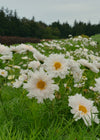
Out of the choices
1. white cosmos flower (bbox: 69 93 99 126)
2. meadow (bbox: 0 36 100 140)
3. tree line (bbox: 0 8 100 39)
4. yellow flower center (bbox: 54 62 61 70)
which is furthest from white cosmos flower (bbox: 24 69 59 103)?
tree line (bbox: 0 8 100 39)

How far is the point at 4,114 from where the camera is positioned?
5.68 ft

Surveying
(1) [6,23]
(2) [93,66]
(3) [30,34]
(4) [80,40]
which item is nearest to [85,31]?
(3) [30,34]

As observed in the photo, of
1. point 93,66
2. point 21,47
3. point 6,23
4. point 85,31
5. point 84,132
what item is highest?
point 21,47

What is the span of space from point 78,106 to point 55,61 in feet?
1.35

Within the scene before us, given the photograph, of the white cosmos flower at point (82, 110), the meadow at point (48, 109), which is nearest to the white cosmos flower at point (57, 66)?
the meadow at point (48, 109)

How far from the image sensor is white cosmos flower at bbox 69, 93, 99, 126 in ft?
4.90

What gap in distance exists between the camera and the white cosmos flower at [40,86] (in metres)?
1.35

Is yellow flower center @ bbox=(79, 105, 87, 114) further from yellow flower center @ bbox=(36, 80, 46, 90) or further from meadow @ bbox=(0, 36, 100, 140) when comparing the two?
yellow flower center @ bbox=(36, 80, 46, 90)

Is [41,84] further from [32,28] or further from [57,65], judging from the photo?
[32,28]

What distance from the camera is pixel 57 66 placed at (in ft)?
4.77

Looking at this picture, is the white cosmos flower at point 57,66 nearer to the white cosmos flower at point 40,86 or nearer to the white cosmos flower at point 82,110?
the white cosmos flower at point 40,86

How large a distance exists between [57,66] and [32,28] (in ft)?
143

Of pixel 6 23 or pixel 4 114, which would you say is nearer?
pixel 4 114

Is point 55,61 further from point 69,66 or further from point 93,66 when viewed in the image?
point 93,66
